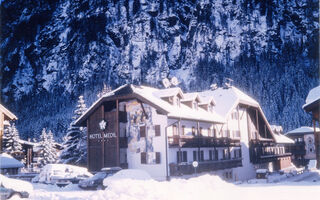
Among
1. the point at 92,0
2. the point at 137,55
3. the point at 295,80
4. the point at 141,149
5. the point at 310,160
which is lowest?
the point at 310,160

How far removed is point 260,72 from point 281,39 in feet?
65.4

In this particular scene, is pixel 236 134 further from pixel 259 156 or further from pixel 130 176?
pixel 130 176

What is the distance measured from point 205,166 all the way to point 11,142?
39955 millimetres

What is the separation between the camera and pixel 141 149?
33.7 m

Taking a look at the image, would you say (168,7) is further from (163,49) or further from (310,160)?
(310,160)

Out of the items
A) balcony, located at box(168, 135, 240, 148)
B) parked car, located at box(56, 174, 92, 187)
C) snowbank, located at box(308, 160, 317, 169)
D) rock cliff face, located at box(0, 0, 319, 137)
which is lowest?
snowbank, located at box(308, 160, 317, 169)

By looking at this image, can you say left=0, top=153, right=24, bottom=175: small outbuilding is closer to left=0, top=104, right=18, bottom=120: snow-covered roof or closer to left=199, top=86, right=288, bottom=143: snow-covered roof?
left=0, top=104, right=18, bottom=120: snow-covered roof

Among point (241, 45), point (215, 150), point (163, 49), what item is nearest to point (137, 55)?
point (163, 49)

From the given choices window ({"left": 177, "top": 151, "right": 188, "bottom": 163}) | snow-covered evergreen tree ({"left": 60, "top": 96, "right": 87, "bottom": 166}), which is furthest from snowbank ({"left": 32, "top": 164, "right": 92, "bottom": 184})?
window ({"left": 177, "top": 151, "right": 188, "bottom": 163})

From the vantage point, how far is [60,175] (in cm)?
3222

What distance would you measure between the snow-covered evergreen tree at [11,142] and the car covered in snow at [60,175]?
2883 centimetres

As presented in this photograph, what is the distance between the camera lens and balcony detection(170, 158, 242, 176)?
1224 inches

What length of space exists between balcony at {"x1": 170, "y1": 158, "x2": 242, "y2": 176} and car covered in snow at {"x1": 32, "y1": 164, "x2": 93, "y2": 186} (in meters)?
8.85

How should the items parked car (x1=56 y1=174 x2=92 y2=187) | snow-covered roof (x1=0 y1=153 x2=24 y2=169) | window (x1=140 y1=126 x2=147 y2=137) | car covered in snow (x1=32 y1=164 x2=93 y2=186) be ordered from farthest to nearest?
snow-covered roof (x1=0 y1=153 x2=24 y2=169) → window (x1=140 y1=126 x2=147 y2=137) → car covered in snow (x1=32 y1=164 x2=93 y2=186) → parked car (x1=56 y1=174 x2=92 y2=187)
